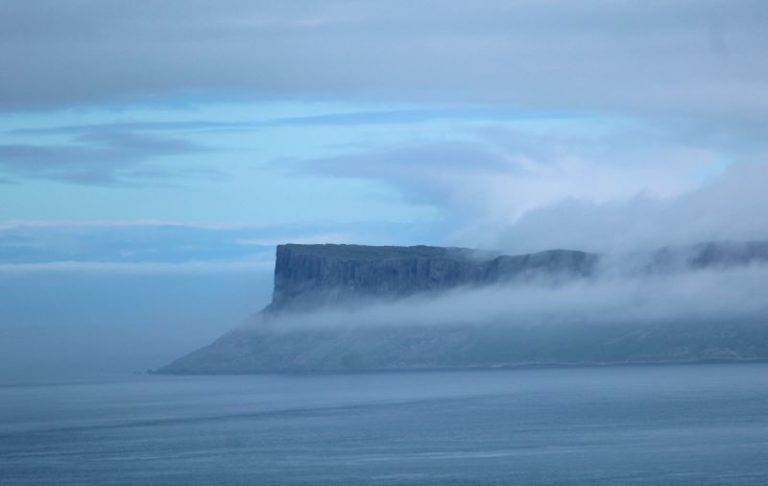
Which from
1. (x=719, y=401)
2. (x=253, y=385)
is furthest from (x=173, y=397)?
(x=719, y=401)

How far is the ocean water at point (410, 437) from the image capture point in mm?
68500

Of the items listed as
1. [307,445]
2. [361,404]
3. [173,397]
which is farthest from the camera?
[173,397]

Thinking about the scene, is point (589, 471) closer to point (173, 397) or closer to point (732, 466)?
point (732, 466)

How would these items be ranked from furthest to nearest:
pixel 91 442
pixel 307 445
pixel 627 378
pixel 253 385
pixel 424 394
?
pixel 253 385 < pixel 627 378 < pixel 424 394 < pixel 91 442 < pixel 307 445

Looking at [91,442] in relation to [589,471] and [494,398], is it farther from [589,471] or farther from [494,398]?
[494,398]

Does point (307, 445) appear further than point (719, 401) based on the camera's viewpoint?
No

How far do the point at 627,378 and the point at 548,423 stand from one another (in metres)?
79.9

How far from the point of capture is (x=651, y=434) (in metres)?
86.4

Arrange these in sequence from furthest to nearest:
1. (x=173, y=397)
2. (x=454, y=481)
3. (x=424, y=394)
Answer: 1. (x=173, y=397)
2. (x=424, y=394)
3. (x=454, y=481)

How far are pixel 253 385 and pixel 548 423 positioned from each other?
9483cm

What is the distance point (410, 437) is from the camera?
291 ft

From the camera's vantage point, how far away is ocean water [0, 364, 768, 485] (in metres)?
68.5

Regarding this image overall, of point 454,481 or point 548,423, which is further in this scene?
point 548,423

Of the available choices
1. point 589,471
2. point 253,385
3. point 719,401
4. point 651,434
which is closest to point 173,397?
point 253,385
